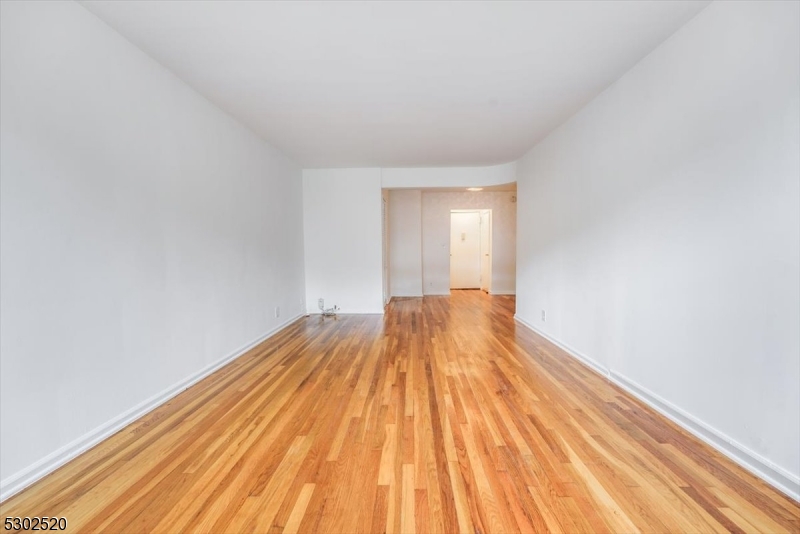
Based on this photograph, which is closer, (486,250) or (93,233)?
(93,233)

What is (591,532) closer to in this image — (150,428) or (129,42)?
(150,428)

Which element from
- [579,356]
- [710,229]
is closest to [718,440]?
[710,229]

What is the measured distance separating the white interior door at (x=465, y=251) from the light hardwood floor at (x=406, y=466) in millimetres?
6224

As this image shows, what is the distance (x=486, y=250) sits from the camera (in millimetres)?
8828

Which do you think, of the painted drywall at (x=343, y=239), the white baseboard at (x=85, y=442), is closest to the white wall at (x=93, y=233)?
the white baseboard at (x=85, y=442)

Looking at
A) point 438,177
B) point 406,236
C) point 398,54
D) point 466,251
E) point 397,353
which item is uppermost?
point 398,54

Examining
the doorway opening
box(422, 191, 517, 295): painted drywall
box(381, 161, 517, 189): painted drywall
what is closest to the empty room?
box(381, 161, 517, 189): painted drywall

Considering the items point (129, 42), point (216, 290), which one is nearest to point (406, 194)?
point (216, 290)

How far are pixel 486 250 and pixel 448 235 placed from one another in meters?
1.32

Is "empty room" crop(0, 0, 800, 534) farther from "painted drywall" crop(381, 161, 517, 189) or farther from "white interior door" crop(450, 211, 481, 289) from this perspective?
"white interior door" crop(450, 211, 481, 289)

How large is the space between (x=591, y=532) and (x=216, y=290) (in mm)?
3324

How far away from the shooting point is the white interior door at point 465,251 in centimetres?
927

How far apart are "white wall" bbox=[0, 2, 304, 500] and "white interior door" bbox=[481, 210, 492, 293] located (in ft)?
20.7

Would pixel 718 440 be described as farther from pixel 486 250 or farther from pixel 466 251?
pixel 466 251
